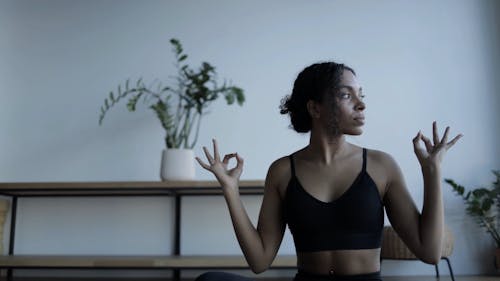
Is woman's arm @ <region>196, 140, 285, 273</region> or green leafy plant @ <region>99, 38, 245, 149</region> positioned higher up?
green leafy plant @ <region>99, 38, 245, 149</region>

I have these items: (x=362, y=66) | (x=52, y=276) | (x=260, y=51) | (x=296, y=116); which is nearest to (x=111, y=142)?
(x=52, y=276)

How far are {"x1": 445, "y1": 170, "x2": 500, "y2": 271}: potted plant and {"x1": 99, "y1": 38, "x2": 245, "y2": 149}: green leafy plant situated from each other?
1.37 metres

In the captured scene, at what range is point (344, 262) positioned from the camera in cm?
94

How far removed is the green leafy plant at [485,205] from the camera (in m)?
2.47

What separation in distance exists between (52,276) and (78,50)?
4.61 feet

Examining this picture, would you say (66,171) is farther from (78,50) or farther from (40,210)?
(78,50)

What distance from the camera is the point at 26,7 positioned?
298 cm

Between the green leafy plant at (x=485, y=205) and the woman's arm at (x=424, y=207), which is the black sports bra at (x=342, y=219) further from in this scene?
the green leafy plant at (x=485, y=205)

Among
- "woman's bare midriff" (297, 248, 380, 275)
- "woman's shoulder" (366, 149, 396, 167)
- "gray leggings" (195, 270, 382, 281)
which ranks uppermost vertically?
"woman's shoulder" (366, 149, 396, 167)

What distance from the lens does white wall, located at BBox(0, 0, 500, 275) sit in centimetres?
269

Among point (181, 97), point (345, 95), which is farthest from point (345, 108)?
point (181, 97)

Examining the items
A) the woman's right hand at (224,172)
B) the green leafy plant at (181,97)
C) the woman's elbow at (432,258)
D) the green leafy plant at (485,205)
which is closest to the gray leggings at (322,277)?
the woman's elbow at (432,258)

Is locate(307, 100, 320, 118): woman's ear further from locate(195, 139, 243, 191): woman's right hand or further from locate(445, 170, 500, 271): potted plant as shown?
locate(445, 170, 500, 271): potted plant

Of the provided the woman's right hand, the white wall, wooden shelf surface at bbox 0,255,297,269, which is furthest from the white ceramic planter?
the woman's right hand
